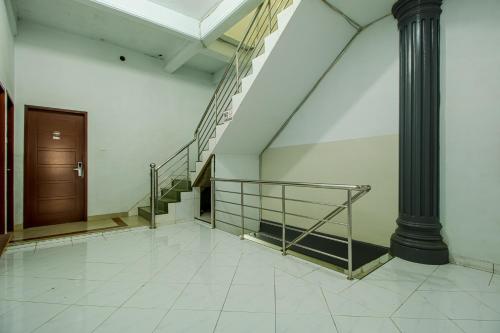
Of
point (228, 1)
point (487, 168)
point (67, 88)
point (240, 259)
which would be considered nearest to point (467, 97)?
point (487, 168)

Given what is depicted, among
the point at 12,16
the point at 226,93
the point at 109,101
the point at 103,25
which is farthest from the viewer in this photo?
the point at 226,93

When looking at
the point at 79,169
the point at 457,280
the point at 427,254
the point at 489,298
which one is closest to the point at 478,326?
the point at 489,298

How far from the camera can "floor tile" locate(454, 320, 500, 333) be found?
1.43 metres

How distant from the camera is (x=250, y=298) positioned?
1799 millimetres

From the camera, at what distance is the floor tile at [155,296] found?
1.72 metres

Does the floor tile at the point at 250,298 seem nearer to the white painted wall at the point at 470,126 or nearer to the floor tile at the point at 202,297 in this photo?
the floor tile at the point at 202,297

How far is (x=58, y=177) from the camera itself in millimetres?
4168

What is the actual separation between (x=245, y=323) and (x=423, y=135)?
7.74 feet

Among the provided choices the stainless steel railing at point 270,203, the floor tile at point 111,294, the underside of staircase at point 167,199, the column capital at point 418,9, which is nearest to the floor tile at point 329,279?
the stainless steel railing at point 270,203

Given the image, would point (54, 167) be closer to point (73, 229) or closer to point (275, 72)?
point (73, 229)

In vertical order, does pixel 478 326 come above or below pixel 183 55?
below

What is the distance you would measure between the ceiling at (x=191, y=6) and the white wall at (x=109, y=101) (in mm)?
1555

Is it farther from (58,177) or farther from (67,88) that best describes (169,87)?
(58,177)

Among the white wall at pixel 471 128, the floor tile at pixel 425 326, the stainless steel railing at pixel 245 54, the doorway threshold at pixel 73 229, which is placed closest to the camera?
the floor tile at pixel 425 326
